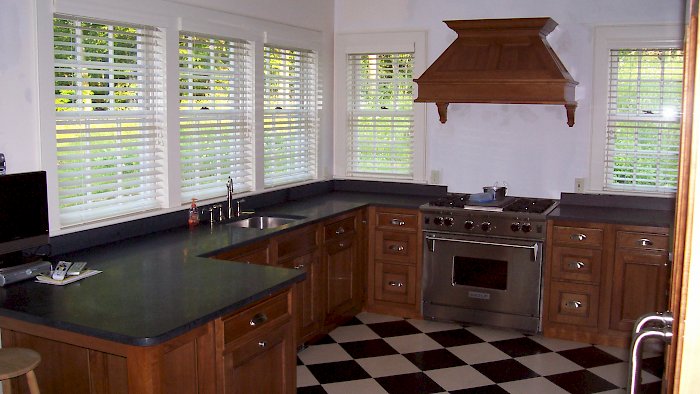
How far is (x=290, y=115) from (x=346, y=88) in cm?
75

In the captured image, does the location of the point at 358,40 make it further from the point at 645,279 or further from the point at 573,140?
the point at 645,279

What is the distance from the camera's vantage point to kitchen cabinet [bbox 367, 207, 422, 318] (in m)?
5.13

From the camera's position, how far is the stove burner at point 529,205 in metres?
4.83

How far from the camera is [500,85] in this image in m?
4.84

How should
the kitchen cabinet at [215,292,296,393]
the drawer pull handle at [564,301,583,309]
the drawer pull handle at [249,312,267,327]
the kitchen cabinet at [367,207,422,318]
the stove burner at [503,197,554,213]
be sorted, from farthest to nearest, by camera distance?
the kitchen cabinet at [367,207,422,318], the stove burner at [503,197,554,213], the drawer pull handle at [564,301,583,309], the drawer pull handle at [249,312,267,327], the kitchen cabinet at [215,292,296,393]

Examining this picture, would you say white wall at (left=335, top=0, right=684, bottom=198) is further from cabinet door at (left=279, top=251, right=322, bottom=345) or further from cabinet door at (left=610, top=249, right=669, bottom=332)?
cabinet door at (left=279, top=251, right=322, bottom=345)

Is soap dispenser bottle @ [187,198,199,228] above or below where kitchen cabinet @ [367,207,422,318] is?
above

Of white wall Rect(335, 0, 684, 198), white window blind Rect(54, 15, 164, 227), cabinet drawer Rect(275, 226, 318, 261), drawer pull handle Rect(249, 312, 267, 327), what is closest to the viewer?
drawer pull handle Rect(249, 312, 267, 327)

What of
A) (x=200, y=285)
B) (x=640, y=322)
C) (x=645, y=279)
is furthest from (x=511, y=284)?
(x=640, y=322)

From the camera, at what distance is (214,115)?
4461mm

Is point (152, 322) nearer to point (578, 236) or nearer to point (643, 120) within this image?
point (578, 236)

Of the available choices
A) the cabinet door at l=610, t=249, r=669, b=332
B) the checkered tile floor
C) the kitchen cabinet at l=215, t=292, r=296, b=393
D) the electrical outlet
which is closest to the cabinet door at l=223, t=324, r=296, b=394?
the kitchen cabinet at l=215, t=292, r=296, b=393

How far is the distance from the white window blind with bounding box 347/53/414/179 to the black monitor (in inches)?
124

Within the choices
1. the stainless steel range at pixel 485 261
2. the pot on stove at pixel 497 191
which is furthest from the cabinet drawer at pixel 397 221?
the pot on stove at pixel 497 191
